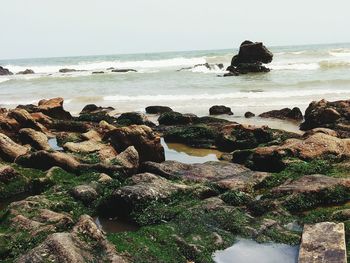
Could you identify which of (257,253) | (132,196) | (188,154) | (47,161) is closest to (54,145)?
A: (47,161)

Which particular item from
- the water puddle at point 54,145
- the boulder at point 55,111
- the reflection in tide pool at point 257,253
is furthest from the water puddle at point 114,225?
the boulder at point 55,111

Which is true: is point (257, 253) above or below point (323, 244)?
below

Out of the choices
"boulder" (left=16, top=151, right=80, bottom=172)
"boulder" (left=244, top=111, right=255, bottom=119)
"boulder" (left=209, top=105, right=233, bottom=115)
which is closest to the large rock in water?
"boulder" (left=244, top=111, right=255, bottom=119)

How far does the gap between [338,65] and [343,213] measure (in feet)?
166

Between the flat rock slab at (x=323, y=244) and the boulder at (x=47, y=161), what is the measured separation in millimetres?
7351

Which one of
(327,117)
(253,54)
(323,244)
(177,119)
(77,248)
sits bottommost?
(177,119)

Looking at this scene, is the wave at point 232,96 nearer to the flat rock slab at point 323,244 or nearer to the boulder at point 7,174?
the boulder at point 7,174

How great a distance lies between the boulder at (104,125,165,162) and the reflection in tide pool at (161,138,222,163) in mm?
776

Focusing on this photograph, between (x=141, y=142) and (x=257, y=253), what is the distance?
7999 millimetres

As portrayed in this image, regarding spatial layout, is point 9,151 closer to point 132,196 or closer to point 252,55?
point 132,196

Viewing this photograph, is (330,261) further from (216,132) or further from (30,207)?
(216,132)

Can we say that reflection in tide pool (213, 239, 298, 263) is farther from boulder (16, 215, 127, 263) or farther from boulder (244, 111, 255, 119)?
boulder (244, 111, 255, 119)

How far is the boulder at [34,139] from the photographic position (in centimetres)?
1667

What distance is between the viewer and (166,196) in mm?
10586
